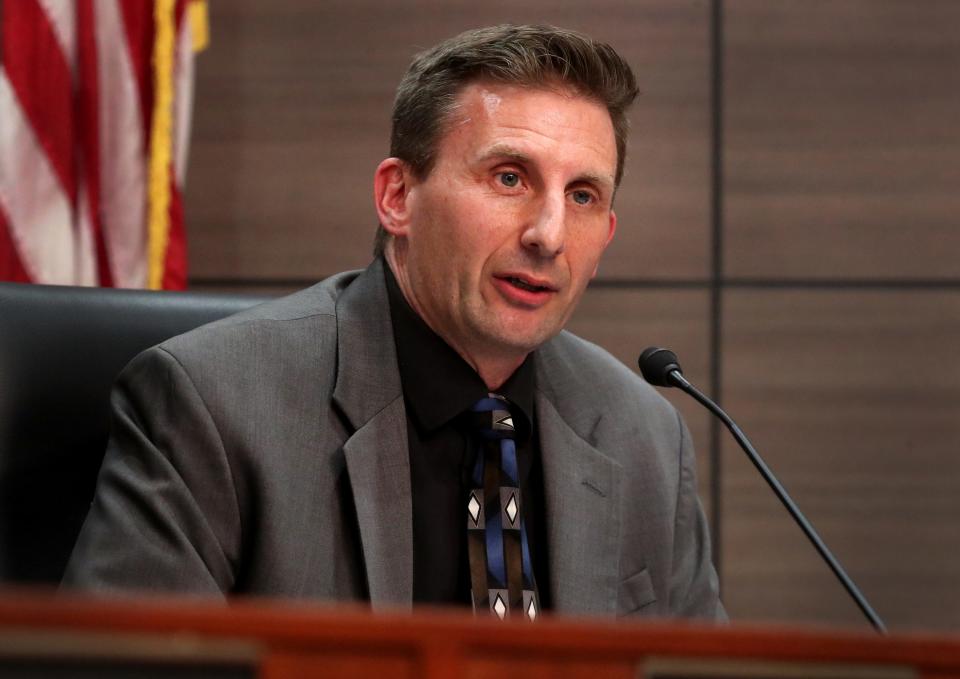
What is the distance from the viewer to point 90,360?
158 centimetres

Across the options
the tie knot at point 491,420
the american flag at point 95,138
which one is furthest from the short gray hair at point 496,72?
the american flag at point 95,138

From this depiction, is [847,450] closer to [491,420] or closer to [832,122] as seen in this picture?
[832,122]

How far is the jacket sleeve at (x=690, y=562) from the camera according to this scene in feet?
6.06

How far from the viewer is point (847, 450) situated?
3.05 metres

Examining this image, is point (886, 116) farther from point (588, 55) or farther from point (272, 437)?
point (272, 437)

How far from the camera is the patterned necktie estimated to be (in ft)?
5.24

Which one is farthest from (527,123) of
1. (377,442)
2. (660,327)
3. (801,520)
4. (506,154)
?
(660,327)

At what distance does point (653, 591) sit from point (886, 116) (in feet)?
5.76

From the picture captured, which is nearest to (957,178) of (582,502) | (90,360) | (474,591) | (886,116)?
(886,116)

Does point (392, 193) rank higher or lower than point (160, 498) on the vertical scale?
higher

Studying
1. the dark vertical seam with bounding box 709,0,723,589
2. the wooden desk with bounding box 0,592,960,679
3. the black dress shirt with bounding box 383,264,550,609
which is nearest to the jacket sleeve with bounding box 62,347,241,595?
the black dress shirt with bounding box 383,264,550,609

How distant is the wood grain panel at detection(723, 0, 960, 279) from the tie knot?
4.82 feet

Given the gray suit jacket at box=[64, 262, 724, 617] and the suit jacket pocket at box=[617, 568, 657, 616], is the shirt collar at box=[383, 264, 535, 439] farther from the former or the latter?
the suit jacket pocket at box=[617, 568, 657, 616]

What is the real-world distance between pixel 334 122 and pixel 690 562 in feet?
5.38
